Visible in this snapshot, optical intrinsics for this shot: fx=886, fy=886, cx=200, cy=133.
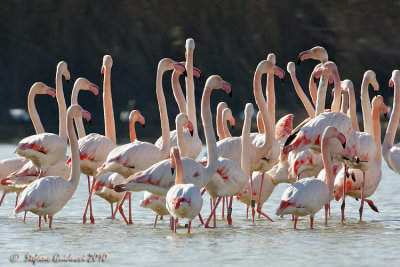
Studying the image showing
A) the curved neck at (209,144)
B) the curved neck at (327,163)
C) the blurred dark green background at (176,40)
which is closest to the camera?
the curved neck at (209,144)

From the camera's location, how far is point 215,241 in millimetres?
8234

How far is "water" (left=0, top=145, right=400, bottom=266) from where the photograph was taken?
7305 mm

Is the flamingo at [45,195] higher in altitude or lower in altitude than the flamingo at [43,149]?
lower

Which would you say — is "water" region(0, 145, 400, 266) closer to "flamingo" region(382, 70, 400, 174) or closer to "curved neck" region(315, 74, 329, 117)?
"flamingo" region(382, 70, 400, 174)

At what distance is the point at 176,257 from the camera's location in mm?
7355

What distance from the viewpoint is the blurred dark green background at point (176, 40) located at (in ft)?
172

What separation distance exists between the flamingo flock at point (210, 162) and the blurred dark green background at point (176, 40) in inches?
1528

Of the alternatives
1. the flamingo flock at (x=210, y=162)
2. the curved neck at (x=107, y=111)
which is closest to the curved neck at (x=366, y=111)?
the flamingo flock at (x=210, y=162)

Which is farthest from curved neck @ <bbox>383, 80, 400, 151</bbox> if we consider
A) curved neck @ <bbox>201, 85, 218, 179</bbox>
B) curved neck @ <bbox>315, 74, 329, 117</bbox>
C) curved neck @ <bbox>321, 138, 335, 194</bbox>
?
curved neck @ <bbox>201, 85, 218, 179</bbox>

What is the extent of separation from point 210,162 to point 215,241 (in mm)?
940

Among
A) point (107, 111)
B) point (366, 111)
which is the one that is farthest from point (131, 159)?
point (366, 111)

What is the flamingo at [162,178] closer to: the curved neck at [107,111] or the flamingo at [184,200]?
the flamingo at [184,200]

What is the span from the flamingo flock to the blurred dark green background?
1528 inches

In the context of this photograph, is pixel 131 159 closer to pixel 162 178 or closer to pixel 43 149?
pixel 162 178
